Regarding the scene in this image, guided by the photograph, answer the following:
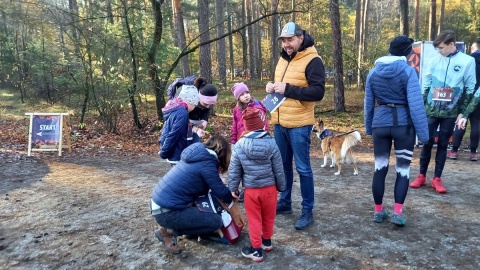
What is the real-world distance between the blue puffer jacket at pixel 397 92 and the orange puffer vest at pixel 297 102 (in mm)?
692

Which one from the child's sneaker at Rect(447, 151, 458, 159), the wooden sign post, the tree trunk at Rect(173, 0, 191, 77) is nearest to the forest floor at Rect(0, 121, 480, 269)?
the child's sneaker at Rect(447, 151, 458, 159)

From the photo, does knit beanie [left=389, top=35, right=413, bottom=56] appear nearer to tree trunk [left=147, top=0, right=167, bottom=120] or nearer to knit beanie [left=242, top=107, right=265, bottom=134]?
knit beanie [left=242, top=107, right=265, bottom=134]

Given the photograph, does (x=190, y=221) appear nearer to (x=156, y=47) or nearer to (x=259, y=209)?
(x=259, y=209)

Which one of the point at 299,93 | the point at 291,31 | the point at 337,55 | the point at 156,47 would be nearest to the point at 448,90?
the point at 299,93

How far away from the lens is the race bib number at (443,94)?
496 centimetres

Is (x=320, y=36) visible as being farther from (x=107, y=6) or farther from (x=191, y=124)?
(x=191, y=124)

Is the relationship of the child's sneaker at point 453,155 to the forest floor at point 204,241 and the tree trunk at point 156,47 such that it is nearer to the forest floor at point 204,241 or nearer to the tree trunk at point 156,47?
the forest floor at point 204,241

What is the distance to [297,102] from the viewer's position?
389cm

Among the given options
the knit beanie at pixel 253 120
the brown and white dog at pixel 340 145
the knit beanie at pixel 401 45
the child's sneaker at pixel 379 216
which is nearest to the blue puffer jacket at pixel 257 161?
the knit beanie at pixel 253 120

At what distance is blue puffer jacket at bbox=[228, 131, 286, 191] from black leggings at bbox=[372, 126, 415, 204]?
1.31m

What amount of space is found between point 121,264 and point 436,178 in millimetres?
4445

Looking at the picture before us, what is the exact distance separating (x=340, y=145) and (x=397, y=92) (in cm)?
288

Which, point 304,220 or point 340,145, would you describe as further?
point 340,145

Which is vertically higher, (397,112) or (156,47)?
(156,47)
